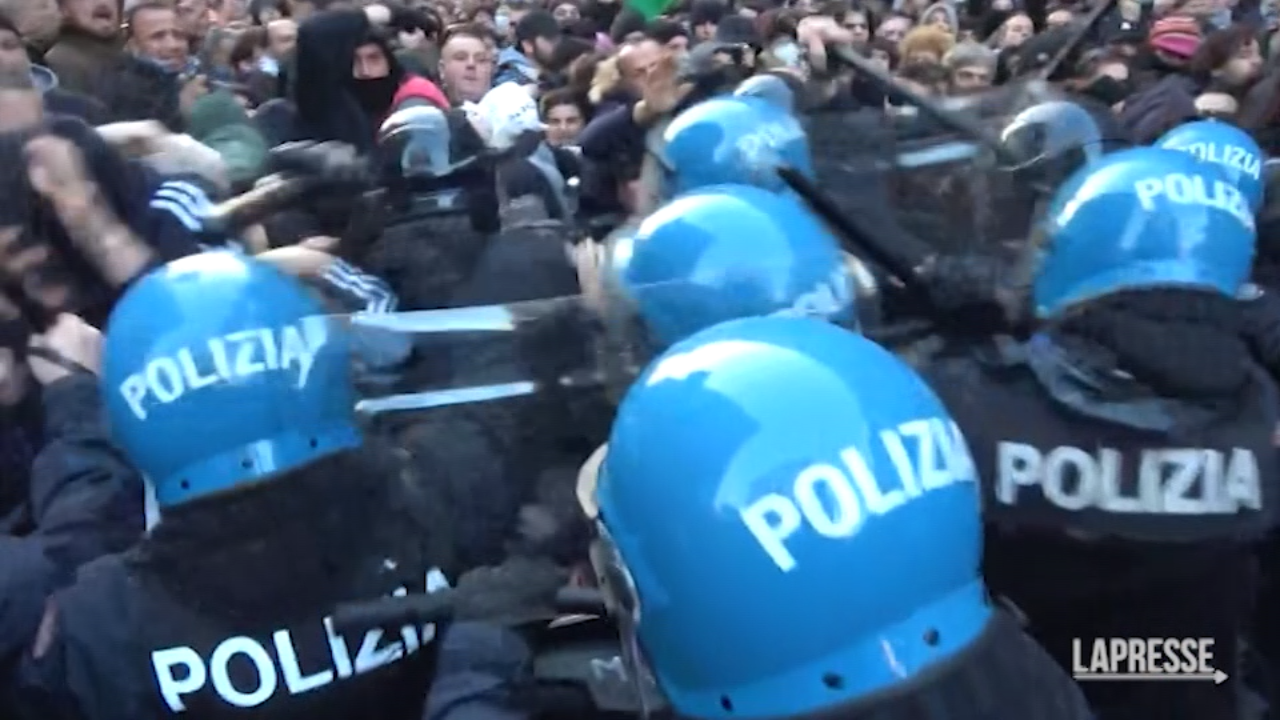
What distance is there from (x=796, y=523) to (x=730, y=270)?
1071 mm

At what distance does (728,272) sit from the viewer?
2.59 metres

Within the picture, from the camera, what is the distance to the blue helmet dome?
258cm

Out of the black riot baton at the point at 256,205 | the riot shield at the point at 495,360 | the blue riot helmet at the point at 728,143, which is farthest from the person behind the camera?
the blue riot helmet at the point at 728,143

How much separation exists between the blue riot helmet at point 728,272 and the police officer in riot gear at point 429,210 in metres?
0.82

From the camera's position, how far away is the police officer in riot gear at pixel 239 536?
7.59 feet

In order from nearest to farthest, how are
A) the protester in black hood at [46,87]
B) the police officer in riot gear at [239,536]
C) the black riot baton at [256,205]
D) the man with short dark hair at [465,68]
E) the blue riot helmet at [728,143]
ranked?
the police officer in riot gear at [239,536], the black riot baton at [256,205], the blue riot helmet at [728,143], the protester in black hood at [46,87], the man with short dark hair at [465,68]

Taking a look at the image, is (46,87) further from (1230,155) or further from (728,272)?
(1230,155)

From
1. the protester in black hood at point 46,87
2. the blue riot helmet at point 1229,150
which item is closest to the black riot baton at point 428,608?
the protester in black hood at point 46,87

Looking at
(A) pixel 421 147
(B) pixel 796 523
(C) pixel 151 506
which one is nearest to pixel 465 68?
(A) pixel 421 147

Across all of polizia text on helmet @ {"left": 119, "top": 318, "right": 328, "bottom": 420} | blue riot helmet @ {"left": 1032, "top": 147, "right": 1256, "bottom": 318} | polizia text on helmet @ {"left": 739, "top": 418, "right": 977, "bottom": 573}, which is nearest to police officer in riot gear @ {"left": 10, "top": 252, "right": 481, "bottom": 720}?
polizia text on helmet @ {"left": 119, "top": 318, "right": 328, "bottom": 420}

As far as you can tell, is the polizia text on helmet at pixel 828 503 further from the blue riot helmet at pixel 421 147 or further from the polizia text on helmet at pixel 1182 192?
the blue riot helmet at pixel 421 147

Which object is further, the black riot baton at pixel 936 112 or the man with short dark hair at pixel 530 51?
the man with short dark hair at pixel 530 51

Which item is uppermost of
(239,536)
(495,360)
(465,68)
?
(495,360)

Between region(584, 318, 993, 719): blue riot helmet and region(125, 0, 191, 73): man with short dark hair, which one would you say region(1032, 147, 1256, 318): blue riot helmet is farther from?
region(125, 0, 191, 73): man with short dark hair
